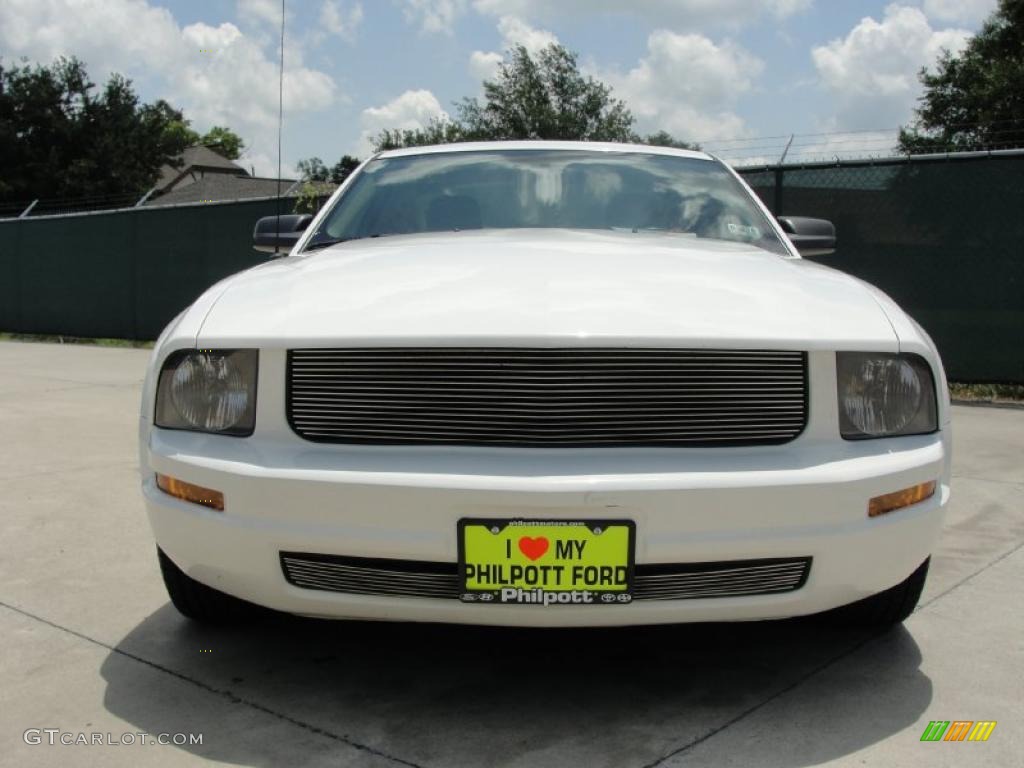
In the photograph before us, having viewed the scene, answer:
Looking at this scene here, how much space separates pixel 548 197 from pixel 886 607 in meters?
1.75

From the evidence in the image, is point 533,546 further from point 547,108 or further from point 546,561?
point 547,108

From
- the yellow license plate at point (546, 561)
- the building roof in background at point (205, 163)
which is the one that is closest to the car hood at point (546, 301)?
the yellow license plate at point (546, 561)

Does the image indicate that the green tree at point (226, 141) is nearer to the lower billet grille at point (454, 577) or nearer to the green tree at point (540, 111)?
the green tree at point (540, 111)

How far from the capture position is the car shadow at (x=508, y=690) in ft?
7.39

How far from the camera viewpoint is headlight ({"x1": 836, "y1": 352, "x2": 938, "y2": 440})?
2.36 m

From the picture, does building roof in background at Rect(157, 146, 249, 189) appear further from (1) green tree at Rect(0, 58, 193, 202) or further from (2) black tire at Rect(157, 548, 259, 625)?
(2) black tire at Rect(157, 548, 259, 625)

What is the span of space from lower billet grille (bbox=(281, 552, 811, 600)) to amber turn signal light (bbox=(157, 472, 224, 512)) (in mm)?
199

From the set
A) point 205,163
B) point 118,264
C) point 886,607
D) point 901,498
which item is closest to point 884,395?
point 901,498

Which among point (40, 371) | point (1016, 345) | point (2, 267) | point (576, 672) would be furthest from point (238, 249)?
point (576, 672)

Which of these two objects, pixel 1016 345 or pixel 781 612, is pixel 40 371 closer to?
pixel 1016 345

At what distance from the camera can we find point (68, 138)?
163ft

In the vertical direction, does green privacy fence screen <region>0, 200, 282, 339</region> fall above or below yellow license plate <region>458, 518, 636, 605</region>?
above

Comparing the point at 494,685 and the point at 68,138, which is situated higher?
the point at 68,138

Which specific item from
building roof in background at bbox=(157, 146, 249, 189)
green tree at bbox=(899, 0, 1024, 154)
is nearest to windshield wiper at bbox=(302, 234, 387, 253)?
green tree at bbox=(899, 0, 1024, 154)
